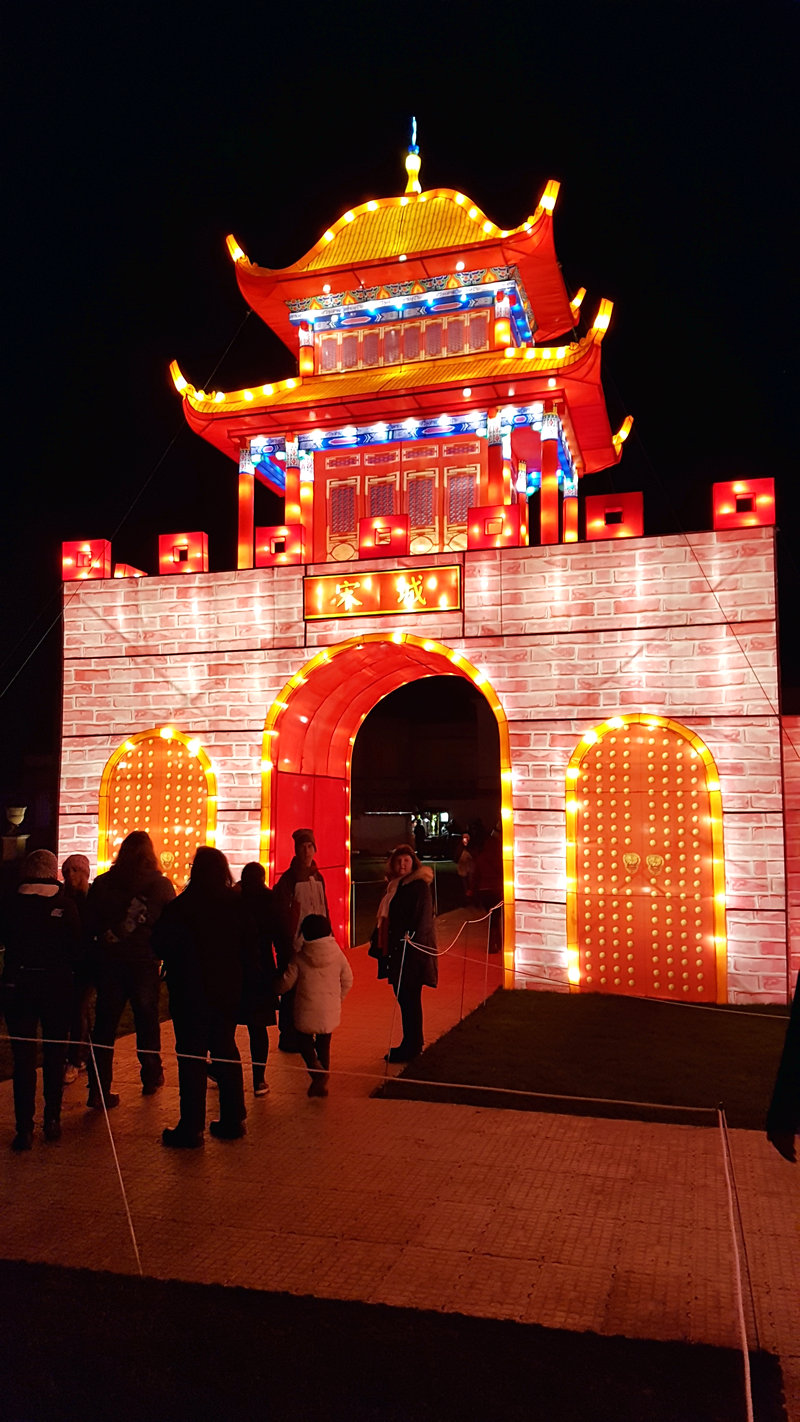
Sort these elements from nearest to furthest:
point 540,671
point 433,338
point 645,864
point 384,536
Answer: point 645,864, point 540,671, point 384,536, point 433,338

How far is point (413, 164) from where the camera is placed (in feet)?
48.1

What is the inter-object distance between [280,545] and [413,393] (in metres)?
2.53

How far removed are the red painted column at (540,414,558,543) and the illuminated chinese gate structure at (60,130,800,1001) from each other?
0.03m

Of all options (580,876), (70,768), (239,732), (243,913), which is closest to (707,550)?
(580,876)

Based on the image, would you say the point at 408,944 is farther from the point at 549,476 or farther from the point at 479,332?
the point at 479,332

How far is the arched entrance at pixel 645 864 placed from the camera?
409 inches

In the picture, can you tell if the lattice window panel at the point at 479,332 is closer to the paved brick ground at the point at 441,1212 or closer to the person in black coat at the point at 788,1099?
the paved brick ground at the point at 441,1212

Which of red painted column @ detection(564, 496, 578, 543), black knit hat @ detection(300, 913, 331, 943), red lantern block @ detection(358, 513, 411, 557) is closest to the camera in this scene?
black knit hat @ detection(300, 913, 331, 943)

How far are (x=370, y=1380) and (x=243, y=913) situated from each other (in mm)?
3213

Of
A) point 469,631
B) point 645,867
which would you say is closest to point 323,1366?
point 645,867

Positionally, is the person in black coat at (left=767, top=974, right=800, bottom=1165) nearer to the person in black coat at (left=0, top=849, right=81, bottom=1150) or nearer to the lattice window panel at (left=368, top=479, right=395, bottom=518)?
the person in black coat at (left=0, top=849, right=81, bottom=1150)

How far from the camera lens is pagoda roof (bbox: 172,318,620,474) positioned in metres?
12.1

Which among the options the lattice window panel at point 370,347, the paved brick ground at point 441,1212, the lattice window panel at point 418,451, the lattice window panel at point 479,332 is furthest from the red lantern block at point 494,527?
the paved brick ground at point 441,1212

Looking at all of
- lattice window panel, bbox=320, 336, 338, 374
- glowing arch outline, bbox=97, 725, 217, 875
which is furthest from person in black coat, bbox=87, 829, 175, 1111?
lattice window panel, bbox=320, 336, 338, 374
